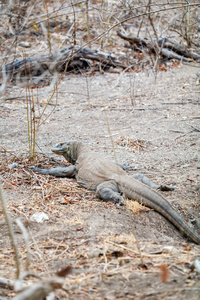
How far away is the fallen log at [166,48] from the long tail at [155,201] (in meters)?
8.18

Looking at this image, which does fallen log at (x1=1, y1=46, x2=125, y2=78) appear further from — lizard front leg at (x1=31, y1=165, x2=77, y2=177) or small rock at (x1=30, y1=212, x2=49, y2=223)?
small rock at (x1=30, y1=212, x2=49, y2=223)

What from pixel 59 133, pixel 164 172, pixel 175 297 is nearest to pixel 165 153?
pixel 164 172

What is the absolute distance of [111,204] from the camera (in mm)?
4359

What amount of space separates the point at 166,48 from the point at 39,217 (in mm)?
10159

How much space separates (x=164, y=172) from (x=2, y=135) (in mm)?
3600

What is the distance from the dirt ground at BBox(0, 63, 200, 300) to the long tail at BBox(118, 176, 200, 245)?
91mm

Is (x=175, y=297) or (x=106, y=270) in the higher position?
(x=175, y=297)

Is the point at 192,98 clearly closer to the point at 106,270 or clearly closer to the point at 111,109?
the point at 111,109

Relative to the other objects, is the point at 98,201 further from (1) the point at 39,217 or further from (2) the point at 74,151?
(2) the point at 74,151

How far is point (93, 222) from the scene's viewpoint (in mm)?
3629

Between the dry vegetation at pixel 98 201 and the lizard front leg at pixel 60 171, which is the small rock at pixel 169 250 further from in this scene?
the lizard front leg at pixel 60 171

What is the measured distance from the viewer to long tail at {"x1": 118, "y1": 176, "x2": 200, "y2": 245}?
3.88 m

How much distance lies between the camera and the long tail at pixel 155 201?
388cm

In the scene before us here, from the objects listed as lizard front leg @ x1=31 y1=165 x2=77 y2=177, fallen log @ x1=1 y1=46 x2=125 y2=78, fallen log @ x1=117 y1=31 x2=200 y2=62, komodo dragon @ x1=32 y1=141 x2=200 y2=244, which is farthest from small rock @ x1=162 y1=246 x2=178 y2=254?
fallen log @ x1=117 y1=31 x2=200 y2=62
